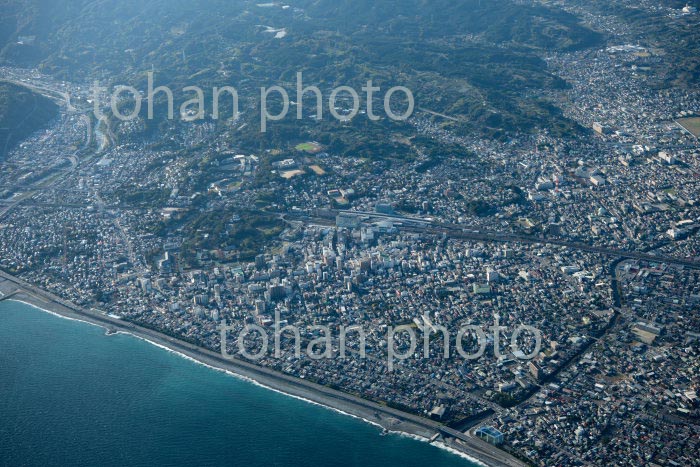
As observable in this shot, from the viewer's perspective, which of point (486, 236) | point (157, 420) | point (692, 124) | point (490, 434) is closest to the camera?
point (490, 434)

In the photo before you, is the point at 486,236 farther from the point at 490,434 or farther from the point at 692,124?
the point at 692,124

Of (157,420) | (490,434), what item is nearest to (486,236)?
(490,434)

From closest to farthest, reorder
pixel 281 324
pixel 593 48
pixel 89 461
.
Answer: pixel 89 461 < pixel 281 324 < pixel 593 48

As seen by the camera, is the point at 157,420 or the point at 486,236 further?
the point at 486,236

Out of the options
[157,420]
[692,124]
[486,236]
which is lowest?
[157,420]

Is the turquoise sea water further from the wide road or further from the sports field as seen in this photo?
the sports field

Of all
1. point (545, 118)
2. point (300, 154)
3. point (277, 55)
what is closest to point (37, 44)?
point (277, 55)

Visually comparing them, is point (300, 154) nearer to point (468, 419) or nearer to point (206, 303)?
point (206, 303)
